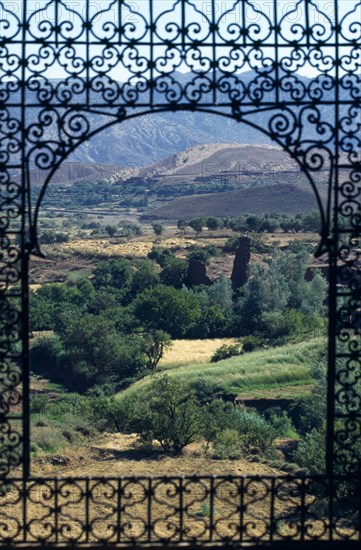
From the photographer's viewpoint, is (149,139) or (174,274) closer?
(174,274)

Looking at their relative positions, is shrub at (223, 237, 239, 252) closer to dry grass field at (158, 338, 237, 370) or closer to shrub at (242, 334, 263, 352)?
dry grass field at (158, 338, 237, 370)

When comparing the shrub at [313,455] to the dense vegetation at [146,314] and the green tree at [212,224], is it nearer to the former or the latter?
the dense vegetation at [146,314]

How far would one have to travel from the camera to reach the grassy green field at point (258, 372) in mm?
21672

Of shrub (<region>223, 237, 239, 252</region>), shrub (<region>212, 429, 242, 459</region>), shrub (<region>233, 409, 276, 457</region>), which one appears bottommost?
shrub (<region>233, 409, 276, 457</region>)

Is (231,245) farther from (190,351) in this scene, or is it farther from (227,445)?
(227,445)

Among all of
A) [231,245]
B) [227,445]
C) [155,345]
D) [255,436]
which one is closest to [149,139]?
[231,245]

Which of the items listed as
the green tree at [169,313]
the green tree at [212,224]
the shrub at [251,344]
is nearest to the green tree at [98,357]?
the shrub at [251,344]

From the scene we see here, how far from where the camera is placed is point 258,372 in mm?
22594

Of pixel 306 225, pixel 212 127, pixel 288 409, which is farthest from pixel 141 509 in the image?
pixel 212 127

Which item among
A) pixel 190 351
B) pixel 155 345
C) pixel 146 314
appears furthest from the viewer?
pixel 146 314

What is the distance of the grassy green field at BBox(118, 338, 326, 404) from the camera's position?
71.1 ft

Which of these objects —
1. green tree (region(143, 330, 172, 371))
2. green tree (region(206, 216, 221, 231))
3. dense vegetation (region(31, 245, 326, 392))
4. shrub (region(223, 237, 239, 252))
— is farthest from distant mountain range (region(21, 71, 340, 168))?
green tree (region(143, 330, 172, 371))

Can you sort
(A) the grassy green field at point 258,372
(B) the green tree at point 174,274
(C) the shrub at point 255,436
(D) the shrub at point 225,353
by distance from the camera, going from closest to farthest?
1. (C) the shrub at point 255,436
2. (A) the grassy green field at point 258,372
3. (D) the shrub at point 225,353
4. (B) the green tree at point 174,274

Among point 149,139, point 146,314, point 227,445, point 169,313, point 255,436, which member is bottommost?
point 146,314
